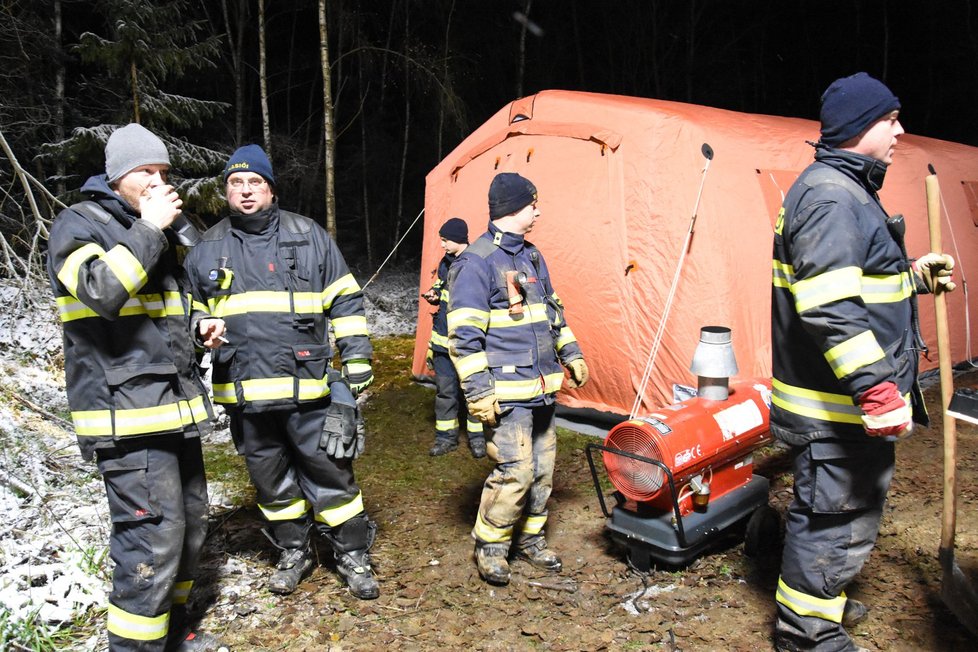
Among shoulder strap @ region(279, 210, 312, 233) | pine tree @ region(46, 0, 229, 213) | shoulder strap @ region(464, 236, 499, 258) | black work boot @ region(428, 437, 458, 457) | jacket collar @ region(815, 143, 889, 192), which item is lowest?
black work boot @ region(428, 437, 458, 457)

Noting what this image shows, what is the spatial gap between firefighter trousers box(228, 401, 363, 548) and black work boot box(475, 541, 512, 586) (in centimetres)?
71

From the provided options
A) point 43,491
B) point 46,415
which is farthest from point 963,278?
point 46,415

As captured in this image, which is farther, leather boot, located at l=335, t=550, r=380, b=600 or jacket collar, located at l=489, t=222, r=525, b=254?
jacket collar, located at l=489, t=222, r=525, b=254

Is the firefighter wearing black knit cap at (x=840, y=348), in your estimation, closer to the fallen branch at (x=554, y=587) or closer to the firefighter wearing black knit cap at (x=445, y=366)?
the fallen branch at (x=554, y=587)

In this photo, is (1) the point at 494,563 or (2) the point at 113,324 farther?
(1) the point at 494,563

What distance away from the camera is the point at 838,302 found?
2.35 meters

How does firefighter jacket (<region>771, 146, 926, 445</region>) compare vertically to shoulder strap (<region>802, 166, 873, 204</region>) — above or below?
below

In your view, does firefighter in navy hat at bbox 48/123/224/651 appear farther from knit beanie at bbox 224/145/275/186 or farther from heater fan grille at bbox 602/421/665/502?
→ heater fan grille at bbox 602/421/665/502

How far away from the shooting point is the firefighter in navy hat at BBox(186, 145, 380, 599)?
3172 mm

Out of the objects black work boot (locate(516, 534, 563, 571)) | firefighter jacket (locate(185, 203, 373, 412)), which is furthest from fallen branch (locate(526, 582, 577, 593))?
firefighter jacket (locate(185, 203, 373, 412))

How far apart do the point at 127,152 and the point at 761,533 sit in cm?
365

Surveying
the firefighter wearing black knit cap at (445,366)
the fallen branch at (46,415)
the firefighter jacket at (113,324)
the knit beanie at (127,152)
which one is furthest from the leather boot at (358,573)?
the fallen branch at (46,415)

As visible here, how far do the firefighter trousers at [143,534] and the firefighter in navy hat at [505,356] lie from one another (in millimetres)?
1404

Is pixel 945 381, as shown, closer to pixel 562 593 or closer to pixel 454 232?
pixel 562 593
